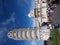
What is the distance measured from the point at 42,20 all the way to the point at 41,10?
6.09ft

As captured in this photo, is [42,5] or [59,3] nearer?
[59,3]

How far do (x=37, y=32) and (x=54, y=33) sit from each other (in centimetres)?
167

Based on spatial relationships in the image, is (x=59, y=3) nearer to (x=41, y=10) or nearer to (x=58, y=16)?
(x=58, y=16)

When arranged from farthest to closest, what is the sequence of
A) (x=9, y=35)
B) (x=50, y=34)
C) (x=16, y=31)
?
(x=9, y=35) < (x=16, y=31) < (x=50, y=34)

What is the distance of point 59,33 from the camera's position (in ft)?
72.7

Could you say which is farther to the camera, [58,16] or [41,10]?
[41,10]

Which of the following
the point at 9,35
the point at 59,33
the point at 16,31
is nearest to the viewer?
the point at 59,33

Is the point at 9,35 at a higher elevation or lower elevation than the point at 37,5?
lower

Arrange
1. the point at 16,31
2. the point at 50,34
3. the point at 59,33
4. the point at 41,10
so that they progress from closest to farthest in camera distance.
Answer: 1. the point at 59,33
2. the point at 50,34
3. the point at 16,31
4. the point at 41,10

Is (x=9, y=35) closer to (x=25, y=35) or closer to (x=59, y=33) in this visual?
(x=25, y=35)

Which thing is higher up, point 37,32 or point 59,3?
point 59,3

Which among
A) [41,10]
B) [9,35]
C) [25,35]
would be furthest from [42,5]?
Answer: [25,35]

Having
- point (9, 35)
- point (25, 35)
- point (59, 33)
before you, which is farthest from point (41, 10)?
point (59, 33)

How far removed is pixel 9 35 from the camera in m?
28.7
